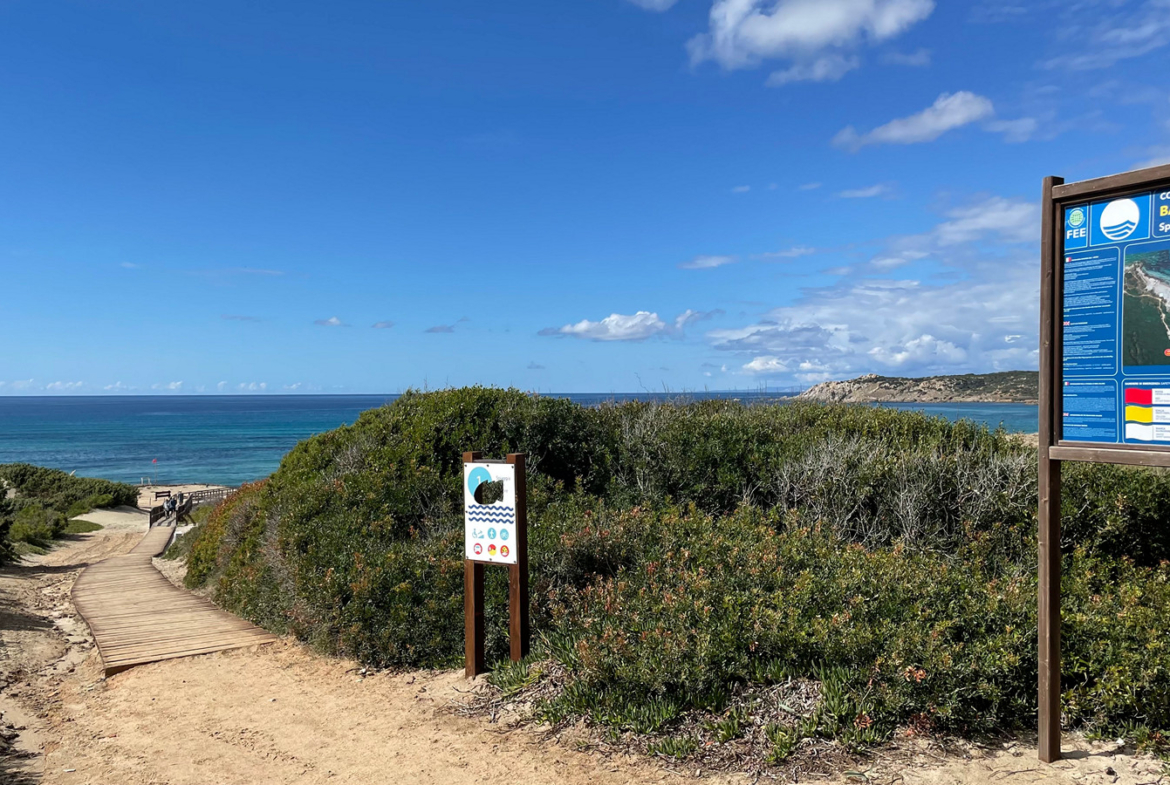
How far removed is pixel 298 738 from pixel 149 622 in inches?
196

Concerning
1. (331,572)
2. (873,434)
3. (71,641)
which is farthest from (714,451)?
(71,641)

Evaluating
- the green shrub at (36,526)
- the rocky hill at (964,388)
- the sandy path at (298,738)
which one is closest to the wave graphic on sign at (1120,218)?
the sandy path at (298,738)

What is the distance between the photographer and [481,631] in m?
6.07

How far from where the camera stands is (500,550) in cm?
600

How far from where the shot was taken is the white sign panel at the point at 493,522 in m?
5.98

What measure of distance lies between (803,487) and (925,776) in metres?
4.72

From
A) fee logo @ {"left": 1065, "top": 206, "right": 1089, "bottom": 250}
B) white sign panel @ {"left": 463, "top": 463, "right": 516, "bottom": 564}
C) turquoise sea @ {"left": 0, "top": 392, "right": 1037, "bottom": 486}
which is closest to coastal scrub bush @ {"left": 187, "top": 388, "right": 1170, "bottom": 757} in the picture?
white sign panel @ {"left": 463, "top": 463, "right": 516, "bottom": 564}

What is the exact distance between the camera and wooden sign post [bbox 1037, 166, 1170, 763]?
383 centimetres

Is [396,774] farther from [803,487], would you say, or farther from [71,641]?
[71,641]

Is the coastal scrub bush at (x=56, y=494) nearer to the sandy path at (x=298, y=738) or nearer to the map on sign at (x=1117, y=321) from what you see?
the sandy path at (x=298, y=738)

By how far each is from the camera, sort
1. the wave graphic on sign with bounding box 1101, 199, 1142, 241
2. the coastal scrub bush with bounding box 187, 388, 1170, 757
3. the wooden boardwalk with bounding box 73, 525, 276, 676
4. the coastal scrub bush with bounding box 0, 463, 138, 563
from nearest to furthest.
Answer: the wave graphic on sign with bounding box 1101, 199, 1142, 241 < the coastal scrub bush with bounding box 187, 388, 1170, 757 < the wooden boardwalk with bounding box 73, 525, 276, 676 < the coastal scrub bush with bounding box 0, 463, 138, 563

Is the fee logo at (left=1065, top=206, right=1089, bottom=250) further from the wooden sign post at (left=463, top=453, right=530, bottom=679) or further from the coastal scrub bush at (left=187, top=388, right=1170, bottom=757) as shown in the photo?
the wooden sign post at (left=463, top=453, right=530, bottom=679)

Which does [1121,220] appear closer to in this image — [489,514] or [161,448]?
[489,514]

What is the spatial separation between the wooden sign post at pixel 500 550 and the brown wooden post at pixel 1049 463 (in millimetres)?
3575
